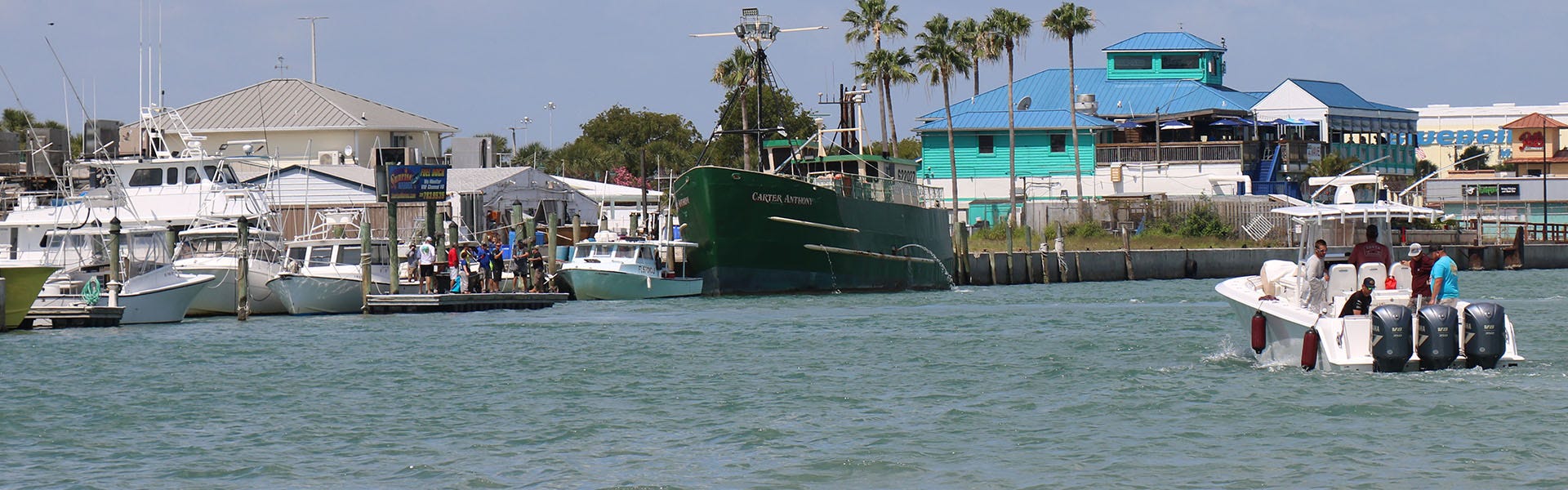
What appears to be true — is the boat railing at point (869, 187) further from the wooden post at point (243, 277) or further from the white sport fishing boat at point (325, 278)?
the wooden post at point (243, 277)

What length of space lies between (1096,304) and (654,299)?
998cm

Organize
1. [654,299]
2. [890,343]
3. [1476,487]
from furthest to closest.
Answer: [654,299], [890,343], [1476,487]

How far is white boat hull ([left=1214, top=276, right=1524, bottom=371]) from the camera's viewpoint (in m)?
18.8

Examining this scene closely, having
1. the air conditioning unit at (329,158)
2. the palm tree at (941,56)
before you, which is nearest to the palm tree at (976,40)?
the palm tree at (941,56)

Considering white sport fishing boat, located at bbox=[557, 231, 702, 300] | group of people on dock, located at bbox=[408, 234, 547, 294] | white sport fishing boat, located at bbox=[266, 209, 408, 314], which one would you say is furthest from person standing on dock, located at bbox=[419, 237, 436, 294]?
white sport fishing boat, located at bbox=[557, 231, 702, 300]

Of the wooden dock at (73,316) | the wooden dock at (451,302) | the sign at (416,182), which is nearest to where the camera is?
the wooden dock at (73,316)

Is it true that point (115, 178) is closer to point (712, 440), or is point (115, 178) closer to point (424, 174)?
point (424, 174)

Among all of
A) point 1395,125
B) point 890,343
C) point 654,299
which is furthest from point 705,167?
point 1395,125

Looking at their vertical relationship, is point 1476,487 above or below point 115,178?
below

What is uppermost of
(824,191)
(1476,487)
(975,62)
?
(975,62)

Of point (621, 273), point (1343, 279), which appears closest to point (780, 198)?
point (621, 273)

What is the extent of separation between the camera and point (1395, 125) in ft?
257

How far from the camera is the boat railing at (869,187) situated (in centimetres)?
4241

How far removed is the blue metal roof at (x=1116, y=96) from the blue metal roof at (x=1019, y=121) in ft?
1.65
